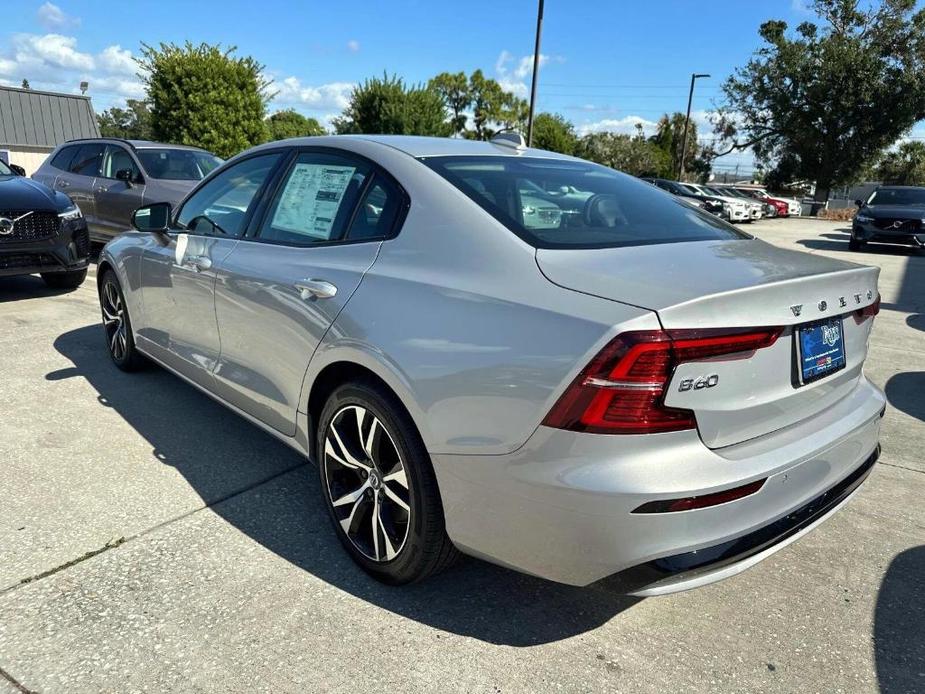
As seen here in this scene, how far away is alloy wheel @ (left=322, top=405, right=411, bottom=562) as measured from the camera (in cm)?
241

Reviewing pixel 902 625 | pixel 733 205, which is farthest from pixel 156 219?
pixel 733 205

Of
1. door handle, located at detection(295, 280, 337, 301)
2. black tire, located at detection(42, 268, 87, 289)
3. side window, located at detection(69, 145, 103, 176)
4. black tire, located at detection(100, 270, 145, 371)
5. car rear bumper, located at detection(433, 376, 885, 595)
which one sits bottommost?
black tire, located at detection(42, 268, 87, 289)

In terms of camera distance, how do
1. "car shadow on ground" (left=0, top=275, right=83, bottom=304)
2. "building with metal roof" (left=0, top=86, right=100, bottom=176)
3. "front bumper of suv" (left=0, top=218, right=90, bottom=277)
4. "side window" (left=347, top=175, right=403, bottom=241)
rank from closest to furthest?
"side window" (left=347, top=175, right=403, bottom=241) < "front bumper of suv" (left=0, top=218, right=90, bottom=277) < "car shadow on ground" (left=0, top=275, right=83, bottom=304) < "building with metal roof" (left=0, top=86, right=100, bottom=176)

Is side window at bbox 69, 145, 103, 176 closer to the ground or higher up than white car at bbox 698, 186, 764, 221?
higher up

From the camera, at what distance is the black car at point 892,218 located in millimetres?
15461

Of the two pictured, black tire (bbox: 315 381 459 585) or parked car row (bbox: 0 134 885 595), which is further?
black tire (bbox: 315 381 459 585)

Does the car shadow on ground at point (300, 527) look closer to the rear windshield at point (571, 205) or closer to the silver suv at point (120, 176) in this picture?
the rear windshield at point (571, 205)

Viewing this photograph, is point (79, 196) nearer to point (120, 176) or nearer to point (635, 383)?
point (120, 176)

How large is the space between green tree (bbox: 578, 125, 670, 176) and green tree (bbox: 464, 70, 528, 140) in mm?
8968

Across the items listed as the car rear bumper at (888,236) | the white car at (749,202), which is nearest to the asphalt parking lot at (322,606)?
the car rear bumper at (888,236)

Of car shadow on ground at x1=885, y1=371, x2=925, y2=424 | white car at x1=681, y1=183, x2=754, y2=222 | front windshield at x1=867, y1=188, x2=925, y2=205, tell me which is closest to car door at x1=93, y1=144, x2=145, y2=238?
car shadow on ground at x1=885, y1=371, x2=925, y2=424

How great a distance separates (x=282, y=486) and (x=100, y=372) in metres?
2.36

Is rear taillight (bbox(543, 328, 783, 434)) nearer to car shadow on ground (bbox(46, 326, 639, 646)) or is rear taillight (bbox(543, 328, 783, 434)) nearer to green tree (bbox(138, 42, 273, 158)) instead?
car shadow on ground (bbox(46, 326, 639, 646))

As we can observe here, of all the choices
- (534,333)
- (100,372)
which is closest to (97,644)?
(534,333)
